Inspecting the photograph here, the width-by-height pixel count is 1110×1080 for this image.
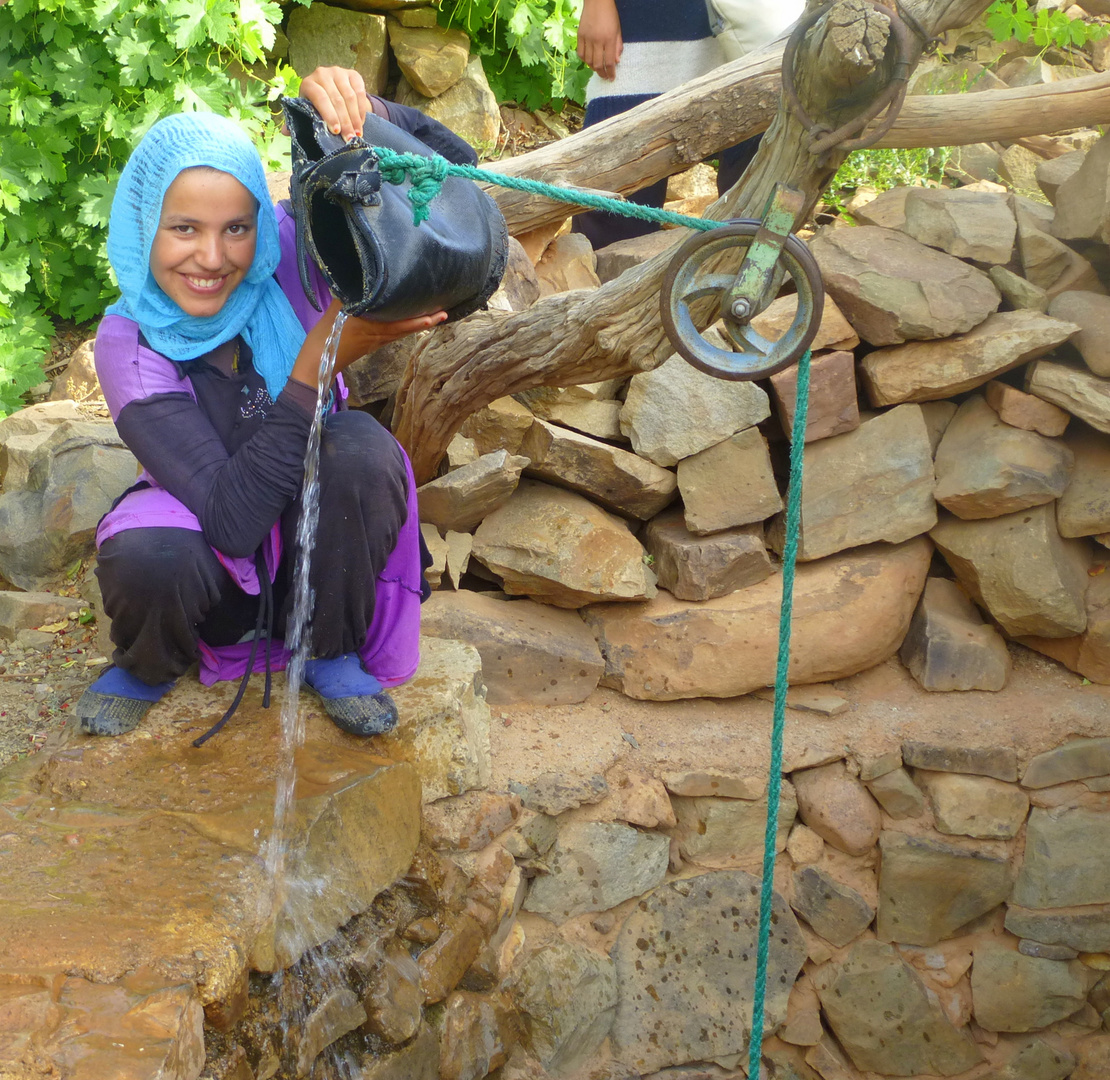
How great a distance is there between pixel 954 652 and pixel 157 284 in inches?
101

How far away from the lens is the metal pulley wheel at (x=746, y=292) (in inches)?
61.4

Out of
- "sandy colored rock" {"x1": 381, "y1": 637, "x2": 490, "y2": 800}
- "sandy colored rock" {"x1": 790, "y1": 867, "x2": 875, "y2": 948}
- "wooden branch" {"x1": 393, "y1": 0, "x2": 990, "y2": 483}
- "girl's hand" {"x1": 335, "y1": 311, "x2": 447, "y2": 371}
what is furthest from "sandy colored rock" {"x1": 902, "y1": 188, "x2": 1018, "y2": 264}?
"girl's hand" {"x1": 335, "y1": 311, "x2": 447, "y2": 371}

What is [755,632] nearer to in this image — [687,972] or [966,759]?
[966,759]

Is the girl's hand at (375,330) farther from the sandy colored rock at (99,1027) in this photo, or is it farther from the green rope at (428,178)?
the sandy colored rock at (99,1027)

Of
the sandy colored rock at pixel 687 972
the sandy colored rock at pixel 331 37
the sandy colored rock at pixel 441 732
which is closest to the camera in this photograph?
the sandy colored rock at pixel 441 732

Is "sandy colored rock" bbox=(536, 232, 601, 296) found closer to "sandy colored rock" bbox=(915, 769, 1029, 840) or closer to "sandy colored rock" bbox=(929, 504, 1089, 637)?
"sandy colored rock" bbox=(929, 504, 1089, 637)

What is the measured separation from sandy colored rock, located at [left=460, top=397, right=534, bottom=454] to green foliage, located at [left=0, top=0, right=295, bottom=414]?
141 centimetres

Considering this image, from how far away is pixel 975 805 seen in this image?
127 inches

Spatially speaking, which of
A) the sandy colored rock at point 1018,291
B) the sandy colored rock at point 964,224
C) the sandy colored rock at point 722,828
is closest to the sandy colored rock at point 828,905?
the sandy colored rock at point 722,828

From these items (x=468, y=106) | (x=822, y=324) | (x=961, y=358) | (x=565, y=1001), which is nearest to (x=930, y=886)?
(x=565, y=1001)

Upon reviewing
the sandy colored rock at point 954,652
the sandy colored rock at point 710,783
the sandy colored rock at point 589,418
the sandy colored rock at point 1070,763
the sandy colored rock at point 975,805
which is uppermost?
the sandy colored rock at point 589,418

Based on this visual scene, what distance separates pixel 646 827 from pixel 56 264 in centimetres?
282

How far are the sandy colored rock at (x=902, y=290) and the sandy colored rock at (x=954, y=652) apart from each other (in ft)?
2.94

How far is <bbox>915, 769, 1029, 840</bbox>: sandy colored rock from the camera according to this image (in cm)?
323
